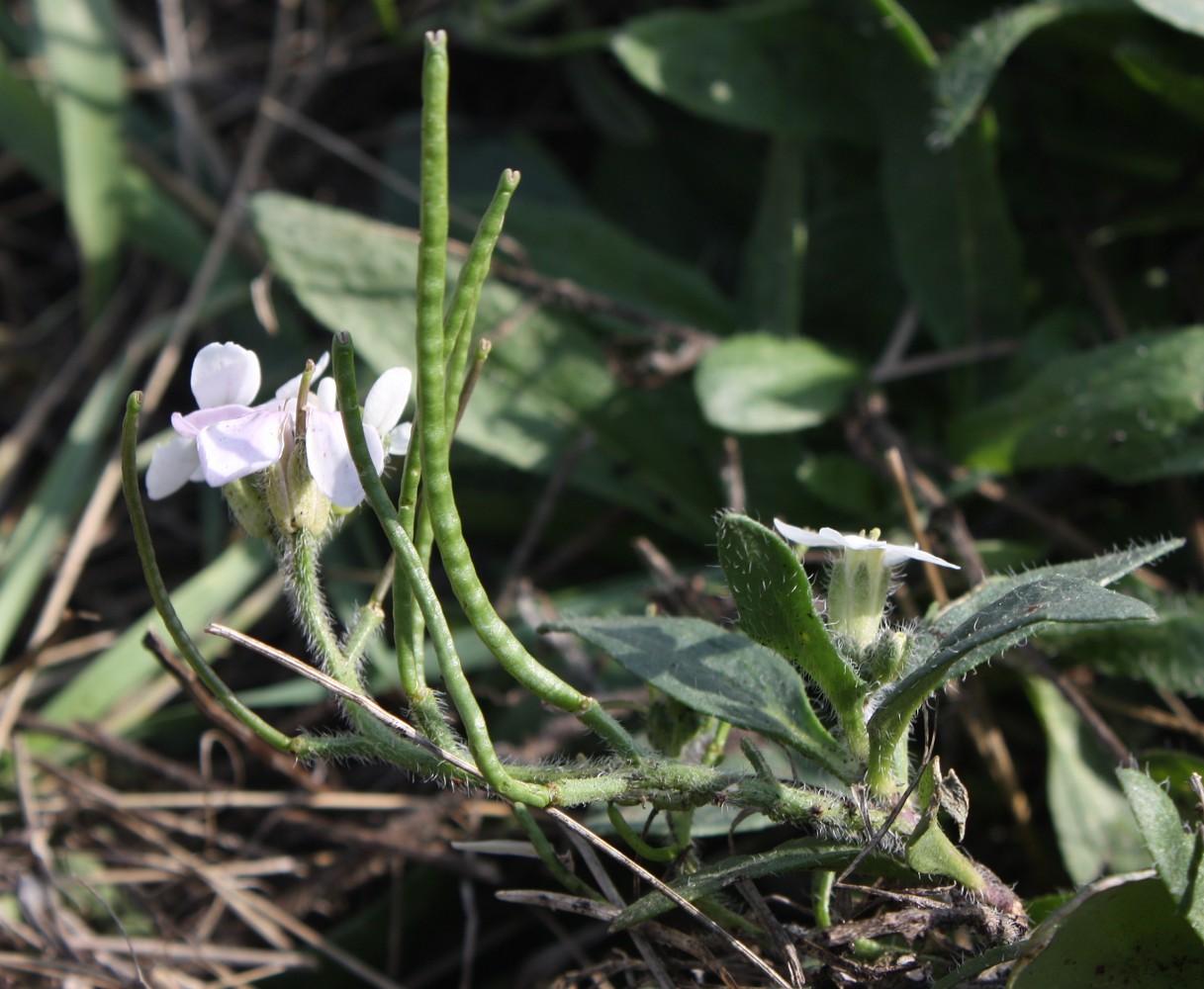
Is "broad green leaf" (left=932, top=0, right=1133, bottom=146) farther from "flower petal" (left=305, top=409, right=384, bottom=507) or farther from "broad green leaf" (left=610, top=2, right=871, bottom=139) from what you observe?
"flower petal" (left=305, top=409, right=384, bottom=507)

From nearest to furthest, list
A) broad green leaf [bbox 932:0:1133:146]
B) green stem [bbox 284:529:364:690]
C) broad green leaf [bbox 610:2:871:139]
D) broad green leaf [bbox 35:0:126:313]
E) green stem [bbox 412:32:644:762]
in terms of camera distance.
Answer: green stem [bbox 412:32:644:762] → green stem [bbox 284:529:364:690] → broad green leaf [bbox 932:0:1133:146] → broad green leaf [bbox 610:2:871:139] → broad green leaf [bbox 35:0:126:313]

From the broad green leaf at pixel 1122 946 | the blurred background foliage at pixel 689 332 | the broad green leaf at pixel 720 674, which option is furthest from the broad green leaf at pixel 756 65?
the broad green leaf at pixel 1122 946

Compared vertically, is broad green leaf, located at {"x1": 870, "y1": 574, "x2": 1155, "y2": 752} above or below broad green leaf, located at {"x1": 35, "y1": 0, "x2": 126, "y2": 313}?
below

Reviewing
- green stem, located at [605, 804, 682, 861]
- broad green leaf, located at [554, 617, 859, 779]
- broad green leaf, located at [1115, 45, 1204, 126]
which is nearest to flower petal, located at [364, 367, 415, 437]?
broad green leaf, located at [554, 617, 859, 779]

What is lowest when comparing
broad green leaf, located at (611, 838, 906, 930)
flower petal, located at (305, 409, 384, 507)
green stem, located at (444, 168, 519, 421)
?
broad green leaf, located at (611, 838, 906, 930)

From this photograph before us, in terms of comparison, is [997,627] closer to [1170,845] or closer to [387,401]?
[1170,845]

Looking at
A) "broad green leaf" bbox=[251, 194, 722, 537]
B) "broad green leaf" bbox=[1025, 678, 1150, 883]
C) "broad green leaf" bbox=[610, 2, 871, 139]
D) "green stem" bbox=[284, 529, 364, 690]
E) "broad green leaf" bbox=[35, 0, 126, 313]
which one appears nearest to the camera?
"green stem" bbox=[284, 529, 364, 690]

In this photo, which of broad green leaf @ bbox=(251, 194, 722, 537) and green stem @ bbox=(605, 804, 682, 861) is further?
broad green leaf @ bbox=(251, 194, 722, 537)
